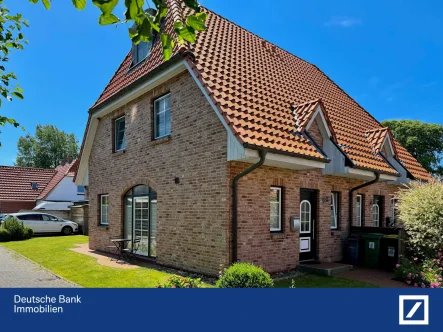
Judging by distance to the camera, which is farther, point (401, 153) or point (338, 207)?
point (401, 153)

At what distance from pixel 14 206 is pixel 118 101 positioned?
78.6 feet

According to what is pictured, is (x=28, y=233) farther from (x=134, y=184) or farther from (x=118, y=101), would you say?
(x=118, y=101)

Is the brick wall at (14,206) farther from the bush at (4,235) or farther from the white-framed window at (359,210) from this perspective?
the white-framed window at (359,210)

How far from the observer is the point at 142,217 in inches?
501

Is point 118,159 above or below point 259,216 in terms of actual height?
above

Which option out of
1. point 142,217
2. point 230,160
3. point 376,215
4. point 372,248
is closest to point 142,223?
point 142,217

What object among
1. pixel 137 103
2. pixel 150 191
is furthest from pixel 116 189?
pixel 137 103

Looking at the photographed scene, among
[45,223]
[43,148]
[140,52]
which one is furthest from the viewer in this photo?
[43,148]

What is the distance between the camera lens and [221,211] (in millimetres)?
9000

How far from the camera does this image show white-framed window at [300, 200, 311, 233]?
11.3 metres

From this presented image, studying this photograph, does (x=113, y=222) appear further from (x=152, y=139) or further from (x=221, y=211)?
(x=221, y=211)

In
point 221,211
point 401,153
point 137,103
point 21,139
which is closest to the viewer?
point 221,211

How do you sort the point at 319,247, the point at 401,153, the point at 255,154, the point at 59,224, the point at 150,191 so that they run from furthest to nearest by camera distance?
the point at 59,224 → the point at 401,153 → the point at 150,191 → the point at 319,247 → the point at 255,154

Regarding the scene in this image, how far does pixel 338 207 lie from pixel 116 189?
8.65m
